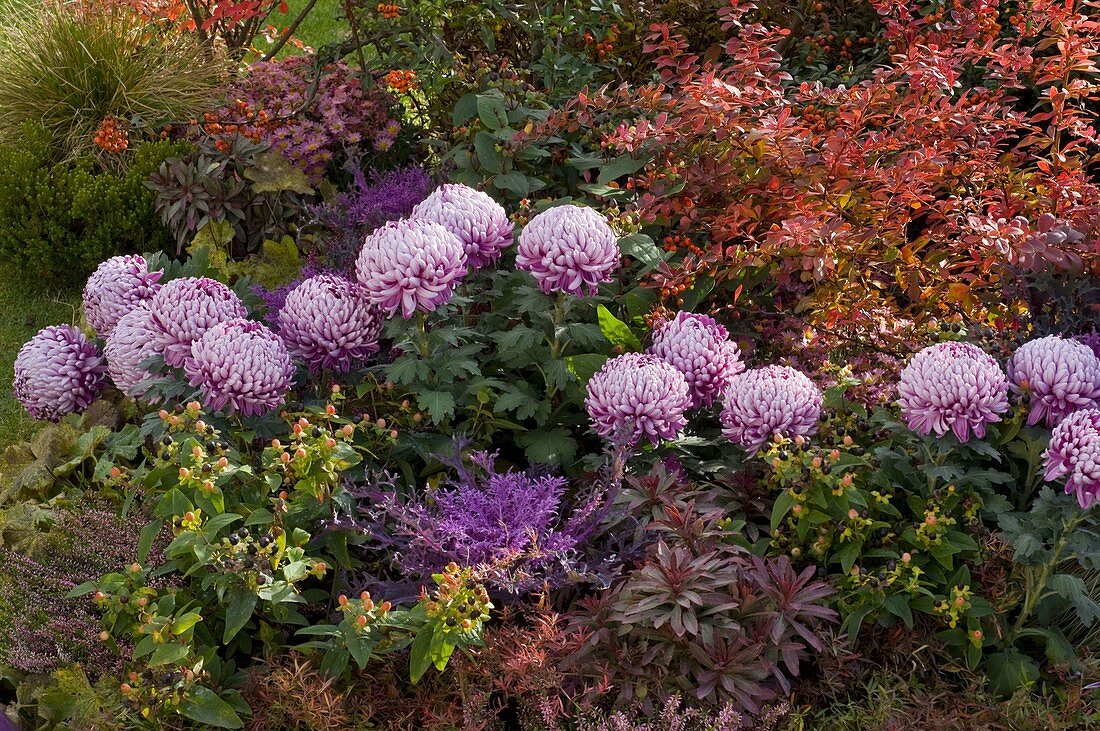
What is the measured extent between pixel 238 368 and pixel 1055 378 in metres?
1.80

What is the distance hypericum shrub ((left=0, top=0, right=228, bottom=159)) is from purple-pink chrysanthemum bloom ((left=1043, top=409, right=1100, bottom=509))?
12.0 feet

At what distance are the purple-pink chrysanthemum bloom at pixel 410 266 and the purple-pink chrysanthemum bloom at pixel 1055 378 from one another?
1.29m

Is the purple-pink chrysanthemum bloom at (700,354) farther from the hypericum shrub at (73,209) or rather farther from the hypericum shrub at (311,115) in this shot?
the hypericum shrub at (73,209)

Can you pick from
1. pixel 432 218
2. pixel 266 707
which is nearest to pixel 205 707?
pixel 266 707

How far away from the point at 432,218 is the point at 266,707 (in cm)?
117

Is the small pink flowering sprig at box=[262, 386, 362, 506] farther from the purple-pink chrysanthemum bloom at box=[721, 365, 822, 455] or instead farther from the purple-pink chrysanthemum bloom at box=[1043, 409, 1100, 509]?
the purple-pink chrysanthemum bloom at box=[1043, 409, 1100, 509]

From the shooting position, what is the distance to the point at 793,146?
295cm

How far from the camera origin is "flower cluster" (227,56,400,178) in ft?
13.4

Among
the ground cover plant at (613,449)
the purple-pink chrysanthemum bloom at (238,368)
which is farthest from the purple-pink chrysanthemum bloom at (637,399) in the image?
Result: the purple-pink chrysanthemum bloom at (238,368)

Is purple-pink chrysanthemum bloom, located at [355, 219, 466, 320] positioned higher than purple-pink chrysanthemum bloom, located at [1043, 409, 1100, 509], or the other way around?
purple-pink chrysanthemum bloom, located at [355, 219, 466, 320]

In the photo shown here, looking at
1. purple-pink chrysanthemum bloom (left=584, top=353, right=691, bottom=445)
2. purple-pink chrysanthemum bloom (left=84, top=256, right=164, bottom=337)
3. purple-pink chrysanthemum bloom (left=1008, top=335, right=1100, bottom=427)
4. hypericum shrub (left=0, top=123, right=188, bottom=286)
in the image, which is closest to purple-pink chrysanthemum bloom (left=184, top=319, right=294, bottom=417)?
purple-pink chrysanthemum bloom (left=84, top=256, right=164, bottom=337)

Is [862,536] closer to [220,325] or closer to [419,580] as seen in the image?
[419,580]

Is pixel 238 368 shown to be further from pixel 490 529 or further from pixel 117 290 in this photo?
pixel 117 290

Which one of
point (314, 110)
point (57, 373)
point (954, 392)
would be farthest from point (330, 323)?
point (314, 110)
